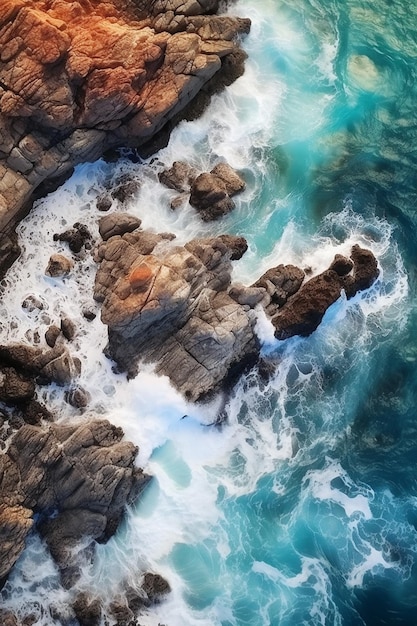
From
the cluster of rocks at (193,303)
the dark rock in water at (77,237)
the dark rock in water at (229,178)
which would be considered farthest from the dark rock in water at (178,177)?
the dark rock in water at (77,237)

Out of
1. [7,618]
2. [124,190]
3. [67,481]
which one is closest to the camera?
[7,618]

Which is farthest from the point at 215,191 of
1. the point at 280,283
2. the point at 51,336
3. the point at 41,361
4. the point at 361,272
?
the point at 41,361

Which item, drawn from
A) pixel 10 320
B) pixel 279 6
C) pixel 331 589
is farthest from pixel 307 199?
pixel 331 589

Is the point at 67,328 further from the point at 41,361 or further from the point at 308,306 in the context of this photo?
the point at 308,306

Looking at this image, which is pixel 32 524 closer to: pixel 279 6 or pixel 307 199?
pixel 307 199

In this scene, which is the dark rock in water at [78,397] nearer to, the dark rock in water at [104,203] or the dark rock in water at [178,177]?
the dark rock in water at [104,203]
